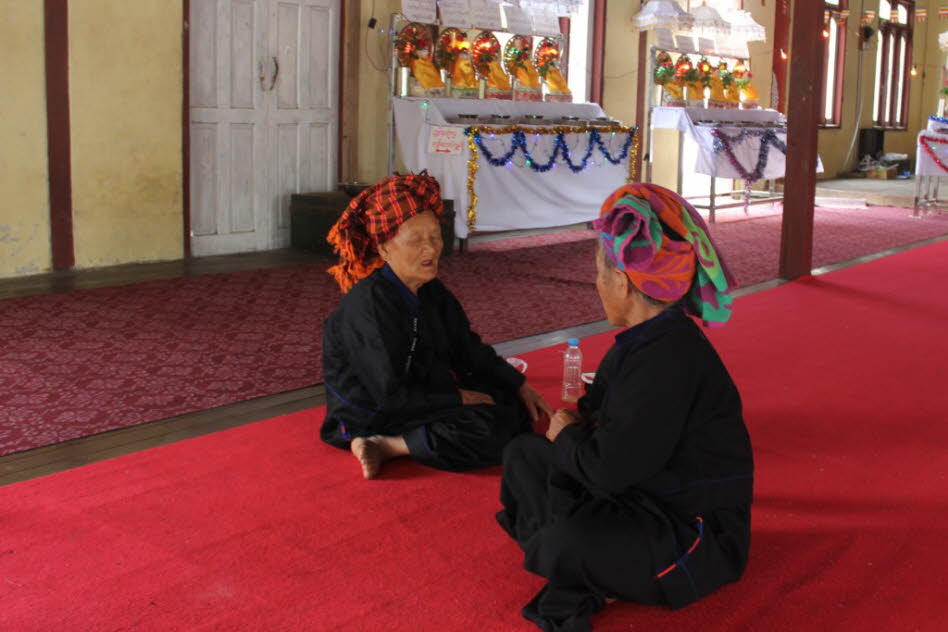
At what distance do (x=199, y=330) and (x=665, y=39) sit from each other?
703 cm

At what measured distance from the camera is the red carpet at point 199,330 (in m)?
3.24

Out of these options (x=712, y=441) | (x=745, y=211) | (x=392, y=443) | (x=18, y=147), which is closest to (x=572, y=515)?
(x=712, y=441)

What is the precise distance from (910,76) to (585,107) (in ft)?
33.7

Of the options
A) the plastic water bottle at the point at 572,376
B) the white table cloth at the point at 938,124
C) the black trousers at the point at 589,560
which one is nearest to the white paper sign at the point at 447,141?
the plastic water bottle at the point at 572,376

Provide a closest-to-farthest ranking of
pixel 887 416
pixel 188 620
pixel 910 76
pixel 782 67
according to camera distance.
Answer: pixel 188 620, pixel 887 416, pixel 782 67, pixel 910 76

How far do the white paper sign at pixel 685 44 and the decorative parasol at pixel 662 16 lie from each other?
0.38m

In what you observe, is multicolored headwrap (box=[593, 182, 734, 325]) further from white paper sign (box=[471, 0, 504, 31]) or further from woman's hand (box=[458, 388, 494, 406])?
white paper sign (box=[471, 0, 504, 31])

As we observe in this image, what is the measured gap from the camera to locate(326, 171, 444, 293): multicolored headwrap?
2.65 metres

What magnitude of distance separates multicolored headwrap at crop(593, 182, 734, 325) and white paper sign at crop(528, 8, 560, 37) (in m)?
6.69

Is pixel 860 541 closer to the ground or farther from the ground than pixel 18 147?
closer to the ground

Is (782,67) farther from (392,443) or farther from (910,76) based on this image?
(392,443)

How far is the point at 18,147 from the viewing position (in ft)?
17.8

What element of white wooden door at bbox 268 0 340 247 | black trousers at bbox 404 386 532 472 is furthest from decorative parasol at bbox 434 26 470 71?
black trousers at bbox 404 386 532 472

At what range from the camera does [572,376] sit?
350 centimetres
